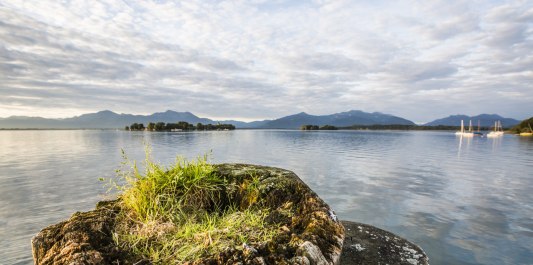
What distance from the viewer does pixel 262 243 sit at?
2395 millimetres

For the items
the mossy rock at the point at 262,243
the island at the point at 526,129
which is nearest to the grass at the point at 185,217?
the mossy rock at the point at 262,243

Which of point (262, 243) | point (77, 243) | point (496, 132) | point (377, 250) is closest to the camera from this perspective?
point (77, 243)

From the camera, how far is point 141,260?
2178 mm

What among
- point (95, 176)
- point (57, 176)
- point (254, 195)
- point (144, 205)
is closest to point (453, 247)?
point (254, 195)

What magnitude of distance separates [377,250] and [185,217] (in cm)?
296

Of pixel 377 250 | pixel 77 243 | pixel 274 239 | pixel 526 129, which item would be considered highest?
pixel 77 243

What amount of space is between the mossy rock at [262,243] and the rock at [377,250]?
3.83ft

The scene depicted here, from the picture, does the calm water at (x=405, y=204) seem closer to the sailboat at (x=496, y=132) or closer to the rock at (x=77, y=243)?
the rock at (x=77, y=243)

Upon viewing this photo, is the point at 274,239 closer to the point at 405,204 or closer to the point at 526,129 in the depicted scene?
the point at 405,204

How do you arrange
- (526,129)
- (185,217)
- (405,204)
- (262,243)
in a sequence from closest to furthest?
1. (262,243)
2. (185,217)
3. (405,204)
4. (526,129)

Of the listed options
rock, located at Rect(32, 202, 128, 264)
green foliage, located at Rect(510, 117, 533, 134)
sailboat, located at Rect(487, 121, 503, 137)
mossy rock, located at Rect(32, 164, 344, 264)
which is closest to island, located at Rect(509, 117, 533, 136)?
green foliage, located at Rect(510, 117, 533, 134)

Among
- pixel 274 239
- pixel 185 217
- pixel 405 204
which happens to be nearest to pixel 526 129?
pixel 405 204

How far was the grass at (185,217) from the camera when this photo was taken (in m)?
2.36

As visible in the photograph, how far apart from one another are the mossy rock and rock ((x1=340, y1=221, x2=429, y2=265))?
3.83ft
